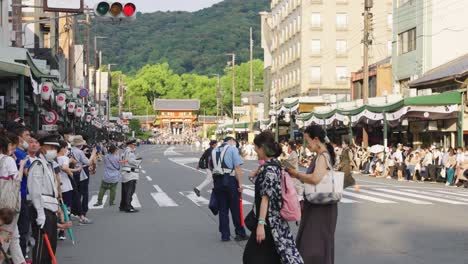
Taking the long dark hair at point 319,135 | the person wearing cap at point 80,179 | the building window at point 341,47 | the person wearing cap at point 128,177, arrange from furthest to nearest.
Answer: the building window at point 341,47
the person wearing cap at point 128,177
the person wearing cap at point 80,179
the long dark hair at point 319,135

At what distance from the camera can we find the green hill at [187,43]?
6841 inches

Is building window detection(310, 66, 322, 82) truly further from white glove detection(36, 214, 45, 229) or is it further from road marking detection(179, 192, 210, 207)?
white glove detection(36, 214, 45, 229)

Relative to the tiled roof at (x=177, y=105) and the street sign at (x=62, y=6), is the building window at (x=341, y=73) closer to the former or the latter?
the street sign at (x=62, y=6)

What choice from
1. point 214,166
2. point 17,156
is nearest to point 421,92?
point 214,166

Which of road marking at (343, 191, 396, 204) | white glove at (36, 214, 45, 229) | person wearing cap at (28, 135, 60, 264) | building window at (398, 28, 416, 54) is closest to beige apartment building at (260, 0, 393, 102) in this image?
building window at (398, 28, 416, 54)

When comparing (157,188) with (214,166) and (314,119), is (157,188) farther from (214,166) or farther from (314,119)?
(314,119)

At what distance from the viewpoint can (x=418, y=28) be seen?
154ft

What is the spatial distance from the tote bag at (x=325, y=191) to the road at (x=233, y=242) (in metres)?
2.87

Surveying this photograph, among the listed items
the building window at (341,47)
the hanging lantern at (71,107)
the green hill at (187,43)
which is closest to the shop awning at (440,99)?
the hanging lantern at (71,107)

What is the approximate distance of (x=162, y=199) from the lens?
22.2m

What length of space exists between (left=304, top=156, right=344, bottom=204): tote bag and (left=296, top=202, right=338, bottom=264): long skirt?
0.10 meters

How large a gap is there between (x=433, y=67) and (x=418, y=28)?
106 inches

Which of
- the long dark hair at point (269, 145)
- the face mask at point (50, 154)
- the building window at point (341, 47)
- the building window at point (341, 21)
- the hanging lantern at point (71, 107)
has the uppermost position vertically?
the building window at point (341, 21)

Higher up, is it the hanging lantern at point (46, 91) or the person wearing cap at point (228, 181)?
the hanging lantern at point (46, 91)
